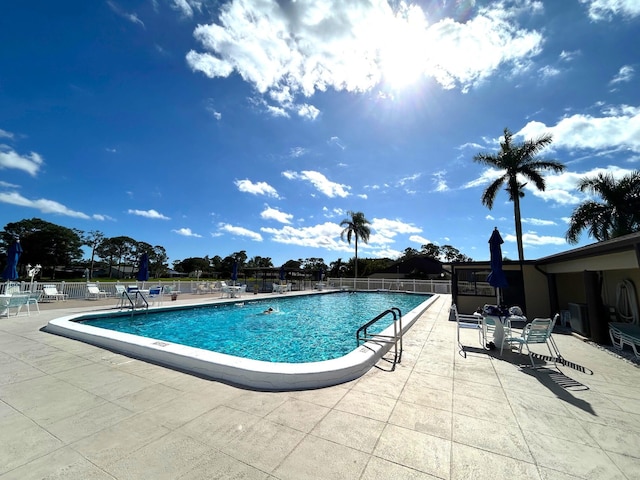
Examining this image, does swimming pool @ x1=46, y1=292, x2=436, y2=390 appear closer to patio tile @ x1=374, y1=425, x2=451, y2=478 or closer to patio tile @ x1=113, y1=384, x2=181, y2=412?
patio tile @ x1=113, y1=384, x2=181, y2=412

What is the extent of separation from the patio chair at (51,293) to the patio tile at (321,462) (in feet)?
51.2

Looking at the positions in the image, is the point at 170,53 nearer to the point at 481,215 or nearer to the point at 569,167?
the point at 481,215

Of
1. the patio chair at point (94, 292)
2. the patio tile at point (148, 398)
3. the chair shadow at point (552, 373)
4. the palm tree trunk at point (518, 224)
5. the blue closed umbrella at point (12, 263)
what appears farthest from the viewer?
the palm tree trunk at point (518, 224)

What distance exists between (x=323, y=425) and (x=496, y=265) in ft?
22.2

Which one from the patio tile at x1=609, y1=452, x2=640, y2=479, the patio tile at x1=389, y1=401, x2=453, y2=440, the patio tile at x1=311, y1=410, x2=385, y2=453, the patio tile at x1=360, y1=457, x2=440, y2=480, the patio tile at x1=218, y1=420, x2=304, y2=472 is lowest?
the patio tile at x1=218, y1=420, x2=304, y2=472

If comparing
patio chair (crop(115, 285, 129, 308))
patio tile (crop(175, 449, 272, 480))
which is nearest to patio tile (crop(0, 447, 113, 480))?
patio tile (crop(175, 449, 272, 480))

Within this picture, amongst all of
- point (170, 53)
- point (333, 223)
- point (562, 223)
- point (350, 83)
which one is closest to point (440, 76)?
point (350, 83)

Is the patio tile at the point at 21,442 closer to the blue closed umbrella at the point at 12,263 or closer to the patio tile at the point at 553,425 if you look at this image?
the patio tile at the point at 553,425

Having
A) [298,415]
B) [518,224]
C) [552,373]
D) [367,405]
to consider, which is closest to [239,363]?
[298,415]

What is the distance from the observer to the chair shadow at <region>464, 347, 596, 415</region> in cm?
341

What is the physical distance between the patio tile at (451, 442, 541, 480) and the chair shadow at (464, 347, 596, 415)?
1797 mm

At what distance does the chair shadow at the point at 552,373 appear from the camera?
134 inches

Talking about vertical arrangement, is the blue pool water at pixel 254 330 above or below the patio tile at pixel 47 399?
below

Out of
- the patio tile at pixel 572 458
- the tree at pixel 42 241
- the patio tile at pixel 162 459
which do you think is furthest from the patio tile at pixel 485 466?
the tree at pixel 42 241
